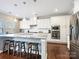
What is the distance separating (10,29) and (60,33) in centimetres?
426

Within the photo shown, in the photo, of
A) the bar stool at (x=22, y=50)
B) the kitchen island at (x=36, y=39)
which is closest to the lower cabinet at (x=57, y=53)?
the kitchen island at (x=36, y=39)

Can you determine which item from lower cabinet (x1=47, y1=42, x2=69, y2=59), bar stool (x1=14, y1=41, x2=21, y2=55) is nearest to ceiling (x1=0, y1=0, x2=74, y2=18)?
bar stool (x1=14, y1=41, x2=21, y2=55)

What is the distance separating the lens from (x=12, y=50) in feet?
14.7

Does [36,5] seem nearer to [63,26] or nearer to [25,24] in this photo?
[63,26]

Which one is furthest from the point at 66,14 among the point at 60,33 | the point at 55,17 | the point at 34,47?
the point at 34,47

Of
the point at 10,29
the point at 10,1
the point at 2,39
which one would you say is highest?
the point at 10,1

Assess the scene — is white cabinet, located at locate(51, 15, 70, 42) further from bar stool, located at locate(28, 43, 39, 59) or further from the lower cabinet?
bar stool, located at locate(28, 43, 39, 59)

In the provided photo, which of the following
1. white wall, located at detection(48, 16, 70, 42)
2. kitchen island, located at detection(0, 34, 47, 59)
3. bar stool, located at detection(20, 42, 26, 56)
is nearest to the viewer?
kitchen island, located at detection(0, 34, 47, 59)

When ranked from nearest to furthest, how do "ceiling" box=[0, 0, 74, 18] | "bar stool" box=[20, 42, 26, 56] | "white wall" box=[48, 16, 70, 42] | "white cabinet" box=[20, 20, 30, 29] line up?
"bar stool" box=[20, 42, 26, 56] → "ceiling" box=[0, 0, 74, 18] → "white wall" box=[48, 16, 70, 42] → "white cabinet" box=[20, 20, 30, 29]

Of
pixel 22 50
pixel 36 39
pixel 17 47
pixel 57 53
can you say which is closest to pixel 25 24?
pixel 17 47

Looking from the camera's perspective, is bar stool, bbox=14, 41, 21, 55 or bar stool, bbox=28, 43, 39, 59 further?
bar stool, bbox=14, 41, 21, 55

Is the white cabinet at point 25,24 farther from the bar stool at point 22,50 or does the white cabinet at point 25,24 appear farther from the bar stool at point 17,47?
the bar stool at point 22,50

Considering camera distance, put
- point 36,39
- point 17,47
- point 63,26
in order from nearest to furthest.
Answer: point 36,39 → point 17,47 → point 63,26

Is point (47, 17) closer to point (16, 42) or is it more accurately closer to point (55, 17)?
point (55, 17)
